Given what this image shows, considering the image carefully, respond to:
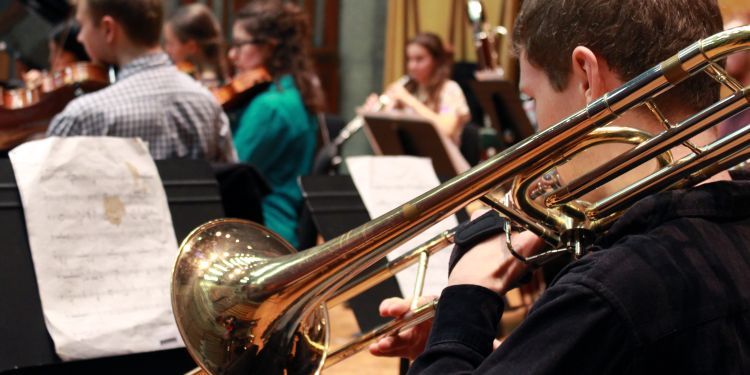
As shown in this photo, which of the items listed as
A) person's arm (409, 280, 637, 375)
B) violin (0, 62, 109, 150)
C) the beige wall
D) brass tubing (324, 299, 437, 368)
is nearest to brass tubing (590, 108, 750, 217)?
person's arm (409, 280, 637, 375)

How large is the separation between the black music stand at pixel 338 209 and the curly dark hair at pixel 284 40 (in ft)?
4.44

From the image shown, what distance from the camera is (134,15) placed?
2703mm

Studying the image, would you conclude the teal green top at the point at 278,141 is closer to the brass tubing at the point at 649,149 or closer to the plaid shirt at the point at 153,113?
the plaid shirt at the point at 153,113

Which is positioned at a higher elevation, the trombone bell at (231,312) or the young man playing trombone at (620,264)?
the young man playing trombone at (620,264)

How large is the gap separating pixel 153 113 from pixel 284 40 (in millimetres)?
1180

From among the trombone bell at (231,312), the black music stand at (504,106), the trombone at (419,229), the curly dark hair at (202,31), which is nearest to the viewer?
the trombone at (419,229)

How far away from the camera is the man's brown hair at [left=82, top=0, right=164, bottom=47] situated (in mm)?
2695

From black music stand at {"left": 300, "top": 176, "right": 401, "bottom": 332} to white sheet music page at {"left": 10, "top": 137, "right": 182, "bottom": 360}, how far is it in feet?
1.36

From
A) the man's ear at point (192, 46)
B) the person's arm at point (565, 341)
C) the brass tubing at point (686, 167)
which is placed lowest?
the man's ear at point (192, 46)

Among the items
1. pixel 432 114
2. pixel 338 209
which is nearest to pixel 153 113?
pixel 338 209

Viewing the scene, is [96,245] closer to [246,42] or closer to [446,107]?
[246,42]

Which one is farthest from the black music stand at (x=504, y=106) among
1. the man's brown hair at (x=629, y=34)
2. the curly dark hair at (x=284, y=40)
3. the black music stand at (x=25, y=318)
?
the man's brown hair at (x=629, y=34)

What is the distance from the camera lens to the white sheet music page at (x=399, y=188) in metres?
2.20

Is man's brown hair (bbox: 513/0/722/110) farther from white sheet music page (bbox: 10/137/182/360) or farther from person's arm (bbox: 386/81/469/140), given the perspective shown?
person's arm (bbox: 386/81/469/140)
